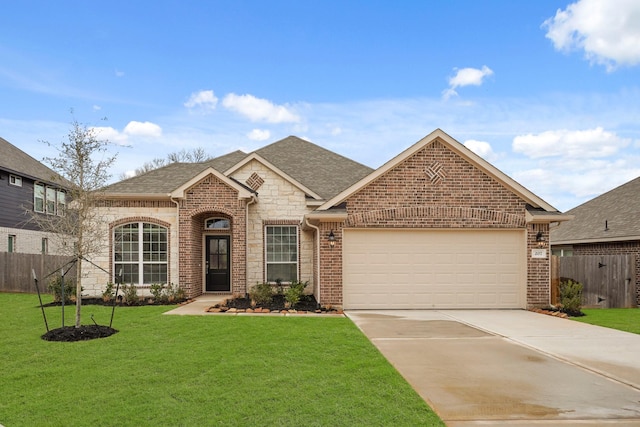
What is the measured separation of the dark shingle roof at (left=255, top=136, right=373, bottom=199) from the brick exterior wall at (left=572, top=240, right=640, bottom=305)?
9.35 m

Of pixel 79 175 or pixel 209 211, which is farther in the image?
pixel 209 211

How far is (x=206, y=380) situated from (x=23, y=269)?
55.8 feet

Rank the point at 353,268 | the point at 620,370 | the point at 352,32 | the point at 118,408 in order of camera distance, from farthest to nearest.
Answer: the point at 352,32 → the point at 353,268 → the point at 620,370 → the point at 118,408

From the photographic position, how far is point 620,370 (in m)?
6.49

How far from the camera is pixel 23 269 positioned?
61.7 ft

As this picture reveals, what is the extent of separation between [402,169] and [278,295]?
5.99 metres

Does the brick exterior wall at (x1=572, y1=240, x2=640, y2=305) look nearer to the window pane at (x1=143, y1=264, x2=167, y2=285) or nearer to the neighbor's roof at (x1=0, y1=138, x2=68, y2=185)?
the window pane at (x1=143, y1=264, x2=167, y2=285)

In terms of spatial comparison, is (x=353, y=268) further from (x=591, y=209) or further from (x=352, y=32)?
(x=591, y=209)

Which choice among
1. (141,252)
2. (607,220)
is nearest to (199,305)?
(141,252)

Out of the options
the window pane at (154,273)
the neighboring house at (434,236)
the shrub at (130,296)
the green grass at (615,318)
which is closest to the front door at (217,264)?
the window pane at (154,273)

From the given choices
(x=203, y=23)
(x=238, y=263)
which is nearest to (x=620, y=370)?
(x=238, y=263)

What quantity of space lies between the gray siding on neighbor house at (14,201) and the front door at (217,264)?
37.1 feet

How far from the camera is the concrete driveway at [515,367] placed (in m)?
4.80

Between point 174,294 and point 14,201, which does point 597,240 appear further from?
point 14,201
